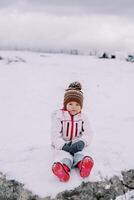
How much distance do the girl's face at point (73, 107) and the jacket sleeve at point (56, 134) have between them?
19cm

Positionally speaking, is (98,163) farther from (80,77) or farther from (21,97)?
(80,77)

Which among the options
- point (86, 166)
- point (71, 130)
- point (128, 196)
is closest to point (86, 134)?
point (71, 130)

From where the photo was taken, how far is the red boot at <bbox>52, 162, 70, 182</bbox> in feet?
18.7

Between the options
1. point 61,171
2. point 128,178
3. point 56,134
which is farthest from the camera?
point 56,134

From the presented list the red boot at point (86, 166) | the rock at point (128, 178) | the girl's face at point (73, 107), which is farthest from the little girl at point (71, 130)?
the rock at point (128, 178)

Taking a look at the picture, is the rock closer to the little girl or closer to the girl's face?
the little girl

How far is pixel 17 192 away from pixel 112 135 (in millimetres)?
2550

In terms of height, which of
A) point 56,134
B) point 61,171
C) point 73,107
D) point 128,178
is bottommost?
point 61,171

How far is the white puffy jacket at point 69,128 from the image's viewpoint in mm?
6277

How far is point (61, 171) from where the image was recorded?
5699mm

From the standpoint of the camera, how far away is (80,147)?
245 inches

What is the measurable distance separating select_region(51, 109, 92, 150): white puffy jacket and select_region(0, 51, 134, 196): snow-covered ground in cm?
34

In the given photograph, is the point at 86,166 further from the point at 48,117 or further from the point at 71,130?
the point at 48,117

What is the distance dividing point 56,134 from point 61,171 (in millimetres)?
696
